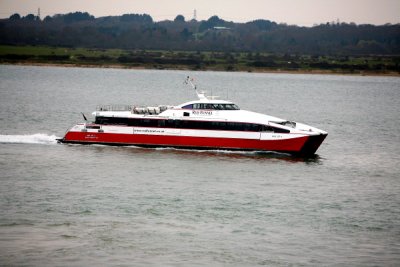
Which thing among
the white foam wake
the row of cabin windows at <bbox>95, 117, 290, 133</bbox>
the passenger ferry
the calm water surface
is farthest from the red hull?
the white foam wake

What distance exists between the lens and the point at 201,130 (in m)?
57.9

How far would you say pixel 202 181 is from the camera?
1959 inches

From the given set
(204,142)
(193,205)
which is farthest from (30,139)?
(193,205)

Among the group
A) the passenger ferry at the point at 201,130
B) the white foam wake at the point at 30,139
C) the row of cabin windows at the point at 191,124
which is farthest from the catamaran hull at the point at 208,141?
the white foam wake at the point at 30,139

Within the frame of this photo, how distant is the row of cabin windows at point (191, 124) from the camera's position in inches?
2256

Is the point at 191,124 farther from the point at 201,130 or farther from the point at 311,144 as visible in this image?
the point at 311,144

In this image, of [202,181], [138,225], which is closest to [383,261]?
[138,225]

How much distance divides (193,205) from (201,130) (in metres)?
15.5

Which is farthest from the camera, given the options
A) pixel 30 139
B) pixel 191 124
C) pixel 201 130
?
pixel 30 139

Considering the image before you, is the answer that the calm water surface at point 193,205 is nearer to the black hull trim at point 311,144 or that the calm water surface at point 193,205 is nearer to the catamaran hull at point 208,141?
the catamaran hull at point 208,141

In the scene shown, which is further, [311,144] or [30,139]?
Answer: [30,139]

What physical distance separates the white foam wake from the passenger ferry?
3.27 metres

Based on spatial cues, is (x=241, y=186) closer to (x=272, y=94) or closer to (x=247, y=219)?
(x=247, y=219)

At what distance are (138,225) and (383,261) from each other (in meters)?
12.0
